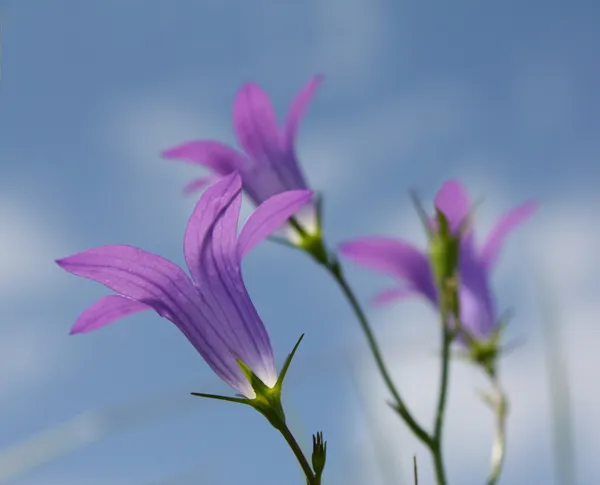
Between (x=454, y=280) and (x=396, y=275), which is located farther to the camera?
(x=396, y=275)

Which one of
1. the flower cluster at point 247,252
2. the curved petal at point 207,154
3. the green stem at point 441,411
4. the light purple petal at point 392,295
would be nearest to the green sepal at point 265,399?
the flower cluster at point 247,252

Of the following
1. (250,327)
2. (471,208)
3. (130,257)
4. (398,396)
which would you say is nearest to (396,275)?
(471,208)

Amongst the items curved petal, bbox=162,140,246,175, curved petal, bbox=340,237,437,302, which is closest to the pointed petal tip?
curved petal, bbox=162,140,246,175

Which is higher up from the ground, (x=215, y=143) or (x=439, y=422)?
(x=215, y=143)

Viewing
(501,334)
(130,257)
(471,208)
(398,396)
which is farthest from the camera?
(501,334)

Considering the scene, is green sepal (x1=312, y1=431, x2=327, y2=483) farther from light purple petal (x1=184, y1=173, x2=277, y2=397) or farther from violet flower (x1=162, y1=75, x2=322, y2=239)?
violet flower (x1=162, y1=75, x2=322, y2=239)

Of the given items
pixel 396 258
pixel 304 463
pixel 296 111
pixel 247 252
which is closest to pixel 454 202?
pixel 396 258

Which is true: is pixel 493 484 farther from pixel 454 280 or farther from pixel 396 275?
pixel 396 275

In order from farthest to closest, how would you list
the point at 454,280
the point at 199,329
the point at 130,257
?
the point at 454,280, the point at 199,329, the point at 130,257
